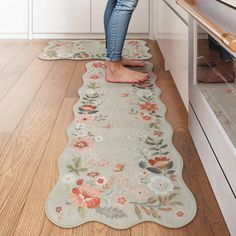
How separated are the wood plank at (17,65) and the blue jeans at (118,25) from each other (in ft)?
1.99

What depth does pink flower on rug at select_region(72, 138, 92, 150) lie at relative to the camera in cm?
A: 146

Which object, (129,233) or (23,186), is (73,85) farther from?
(129,233)

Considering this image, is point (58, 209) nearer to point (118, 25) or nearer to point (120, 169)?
point (120, 169)

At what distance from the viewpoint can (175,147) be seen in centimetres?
145

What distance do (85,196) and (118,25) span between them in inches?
46.4

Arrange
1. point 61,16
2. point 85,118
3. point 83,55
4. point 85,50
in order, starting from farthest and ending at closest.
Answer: point 61,16 < point 85,50 < point 83,55 < point 85,118

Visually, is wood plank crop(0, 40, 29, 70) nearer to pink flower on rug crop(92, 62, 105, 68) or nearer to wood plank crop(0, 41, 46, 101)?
wood plank crop(0, 41, 46, 101)

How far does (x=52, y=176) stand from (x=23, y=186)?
103 mm

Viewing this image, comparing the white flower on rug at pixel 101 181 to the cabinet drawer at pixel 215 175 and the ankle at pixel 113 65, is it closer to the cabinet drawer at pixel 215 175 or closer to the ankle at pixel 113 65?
the cabinet drawer at pixel 215 175

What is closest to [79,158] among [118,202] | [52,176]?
[52,176]

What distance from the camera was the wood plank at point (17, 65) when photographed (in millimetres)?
2195

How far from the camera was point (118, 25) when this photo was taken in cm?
207

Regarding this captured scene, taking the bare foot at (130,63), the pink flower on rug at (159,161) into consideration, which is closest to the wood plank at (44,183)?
the pink flower on rug at (159,161)

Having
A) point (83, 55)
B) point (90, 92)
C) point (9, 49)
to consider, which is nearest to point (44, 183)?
point (90, 92)
